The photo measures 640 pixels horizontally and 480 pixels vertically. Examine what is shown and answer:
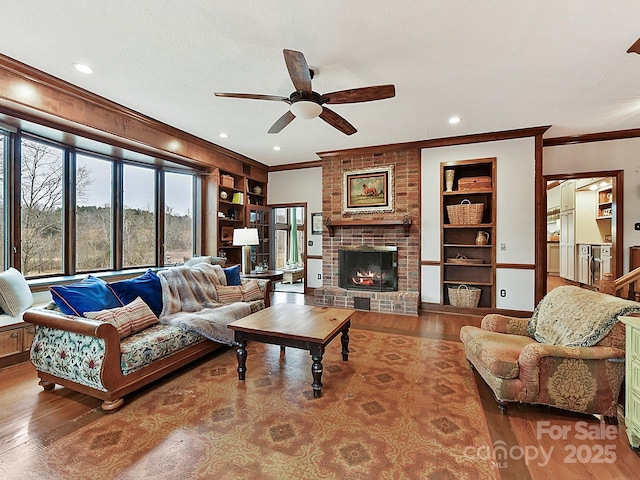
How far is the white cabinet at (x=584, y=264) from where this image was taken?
665cm

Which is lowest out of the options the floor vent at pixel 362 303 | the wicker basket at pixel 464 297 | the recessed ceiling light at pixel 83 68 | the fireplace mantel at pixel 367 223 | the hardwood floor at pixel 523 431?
the hardwood floor at pixel 523 431

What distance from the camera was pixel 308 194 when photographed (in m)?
6.59

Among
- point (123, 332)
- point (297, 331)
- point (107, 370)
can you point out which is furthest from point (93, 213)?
point (297, 331)

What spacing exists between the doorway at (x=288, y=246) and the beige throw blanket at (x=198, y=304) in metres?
3.52

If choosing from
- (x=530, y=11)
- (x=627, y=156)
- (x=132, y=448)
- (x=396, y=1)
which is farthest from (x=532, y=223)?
(x=132, y=448)

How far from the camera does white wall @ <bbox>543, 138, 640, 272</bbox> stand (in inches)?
180

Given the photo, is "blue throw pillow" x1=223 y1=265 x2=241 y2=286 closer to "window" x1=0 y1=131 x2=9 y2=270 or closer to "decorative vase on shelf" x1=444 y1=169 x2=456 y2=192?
"window" x1=0 y1=131 x2=9 y2=270

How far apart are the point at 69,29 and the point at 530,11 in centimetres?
334

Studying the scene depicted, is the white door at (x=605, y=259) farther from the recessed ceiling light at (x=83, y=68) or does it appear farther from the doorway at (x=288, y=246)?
the recessed ceiling light at (x=83, y=68)

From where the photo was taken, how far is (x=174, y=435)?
1891mm

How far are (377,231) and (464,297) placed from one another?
1.77 meters

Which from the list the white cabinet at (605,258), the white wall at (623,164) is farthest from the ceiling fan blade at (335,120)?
the white cabinet at (605,258)

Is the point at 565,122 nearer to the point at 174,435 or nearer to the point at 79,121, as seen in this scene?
the point at 174,435

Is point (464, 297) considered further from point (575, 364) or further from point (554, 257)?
point (554, 257)
